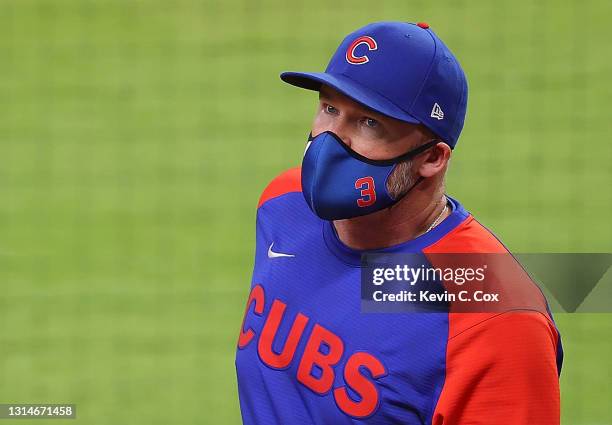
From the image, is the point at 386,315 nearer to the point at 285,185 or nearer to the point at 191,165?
the point at 285,185

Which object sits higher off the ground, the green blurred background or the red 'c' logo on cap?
the red 'c' logo on cap

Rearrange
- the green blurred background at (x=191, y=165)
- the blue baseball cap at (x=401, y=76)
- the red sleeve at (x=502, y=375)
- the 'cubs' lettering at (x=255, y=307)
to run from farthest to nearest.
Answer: the green blurred background at (x=191, y=165) → the 'cubs' lettering at (x=255, y=307) → the blue baseball cap at (x=401, y=76) → the red sleeve at (x=502, y=375)

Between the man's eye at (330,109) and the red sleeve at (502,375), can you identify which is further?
the man's eye at (330,109)

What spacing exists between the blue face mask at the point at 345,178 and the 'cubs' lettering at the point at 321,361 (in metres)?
0.30

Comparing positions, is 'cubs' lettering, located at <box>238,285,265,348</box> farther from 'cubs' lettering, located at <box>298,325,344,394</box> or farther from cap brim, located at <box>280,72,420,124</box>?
cap brim, located at <box>280,72,420,124</box>

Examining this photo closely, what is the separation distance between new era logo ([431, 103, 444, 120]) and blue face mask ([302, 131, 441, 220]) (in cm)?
8

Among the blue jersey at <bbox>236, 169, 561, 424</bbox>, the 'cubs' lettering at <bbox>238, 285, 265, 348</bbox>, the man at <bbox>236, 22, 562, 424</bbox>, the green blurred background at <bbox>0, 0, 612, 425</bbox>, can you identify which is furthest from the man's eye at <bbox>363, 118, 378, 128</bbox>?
the green blurred background at <bbox>0, 0, 612, 425</bbox>

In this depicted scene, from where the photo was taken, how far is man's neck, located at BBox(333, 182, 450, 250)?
108 inches

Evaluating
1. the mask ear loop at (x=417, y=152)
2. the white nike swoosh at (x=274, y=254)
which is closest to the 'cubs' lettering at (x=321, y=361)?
the white nike swoosh at (x=274, y=254)

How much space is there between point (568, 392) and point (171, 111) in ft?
8.85

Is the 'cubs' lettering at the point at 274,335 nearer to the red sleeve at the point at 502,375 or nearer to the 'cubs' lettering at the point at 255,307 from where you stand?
the 'cubs' lettering at the point at 255,307

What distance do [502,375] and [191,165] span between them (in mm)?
3923

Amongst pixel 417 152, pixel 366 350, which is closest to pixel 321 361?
pixel 366 350

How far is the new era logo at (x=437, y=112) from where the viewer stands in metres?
2.67
